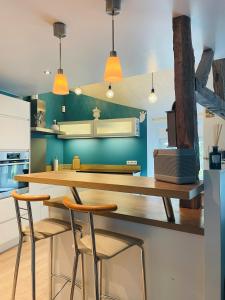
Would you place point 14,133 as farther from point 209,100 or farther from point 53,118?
point 209,100

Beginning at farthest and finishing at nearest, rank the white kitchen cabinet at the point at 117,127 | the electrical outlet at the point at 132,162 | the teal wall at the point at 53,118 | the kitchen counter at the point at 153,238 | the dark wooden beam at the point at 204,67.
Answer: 1. the teal wall at the point at 53,118
2. the electrical outlet at the point at 132,162
3. the white kitchen cabinet at the point at 117,127
4. the dark wooden beam at the point at 204,67
5. the kitchen counter at the point at 153,238

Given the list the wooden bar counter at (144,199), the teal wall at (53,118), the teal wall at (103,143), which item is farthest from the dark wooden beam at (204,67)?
the teal wall at (53,118)

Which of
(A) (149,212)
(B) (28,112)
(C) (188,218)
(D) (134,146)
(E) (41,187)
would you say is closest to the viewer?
(C) (188,218)

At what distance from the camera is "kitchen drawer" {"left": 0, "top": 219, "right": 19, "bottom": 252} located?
11.5 ft

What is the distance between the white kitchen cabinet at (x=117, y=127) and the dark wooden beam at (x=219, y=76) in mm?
2077

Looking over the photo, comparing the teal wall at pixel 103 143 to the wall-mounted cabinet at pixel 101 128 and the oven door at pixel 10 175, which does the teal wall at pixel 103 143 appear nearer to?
the wall-mounted cabinet at pixel 101 128

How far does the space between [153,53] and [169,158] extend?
55.2 inches

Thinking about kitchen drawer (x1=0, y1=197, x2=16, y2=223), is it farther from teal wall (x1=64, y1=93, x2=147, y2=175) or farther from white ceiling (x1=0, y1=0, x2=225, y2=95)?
teal wall (x1=64, y1=93, x2=147, y2=175)

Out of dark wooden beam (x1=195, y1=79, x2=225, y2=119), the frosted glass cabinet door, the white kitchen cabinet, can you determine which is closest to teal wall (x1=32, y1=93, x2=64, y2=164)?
the white kitchen cabinet

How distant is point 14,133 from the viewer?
3.76 m

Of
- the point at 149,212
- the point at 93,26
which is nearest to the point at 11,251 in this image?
the point at 149,212

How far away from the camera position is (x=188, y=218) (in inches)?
67.4

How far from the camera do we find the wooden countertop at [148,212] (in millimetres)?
1603

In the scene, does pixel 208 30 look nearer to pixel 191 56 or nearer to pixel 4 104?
pixel 191 56
